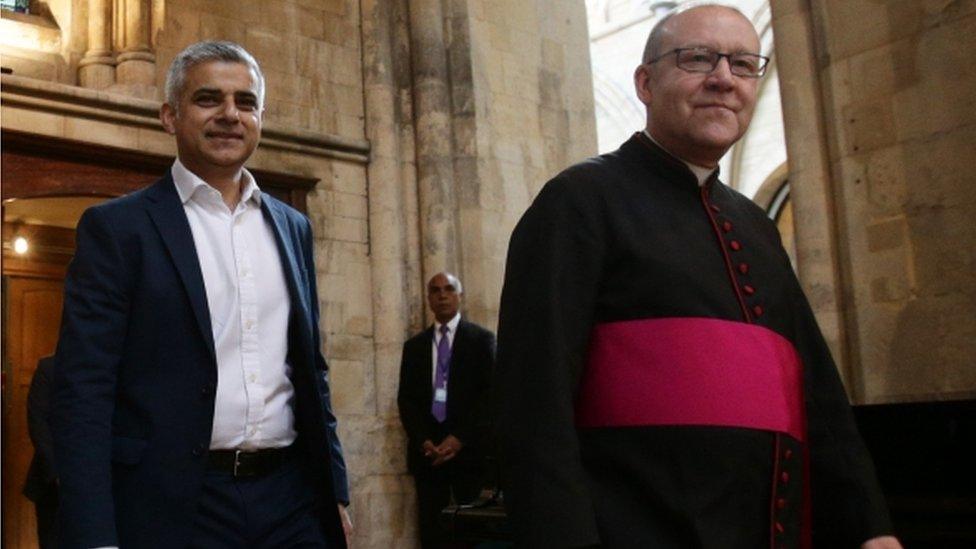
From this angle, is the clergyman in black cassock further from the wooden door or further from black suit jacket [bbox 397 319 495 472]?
the wooden door

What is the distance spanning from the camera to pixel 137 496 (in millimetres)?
2010

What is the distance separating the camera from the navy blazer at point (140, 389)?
1.93 m

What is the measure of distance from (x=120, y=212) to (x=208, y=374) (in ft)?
1.22

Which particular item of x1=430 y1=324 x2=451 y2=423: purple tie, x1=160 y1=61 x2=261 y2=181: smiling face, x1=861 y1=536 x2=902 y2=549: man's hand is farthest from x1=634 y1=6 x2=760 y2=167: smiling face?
x1=430 y1=324 x2=451 y2=423: purple tie

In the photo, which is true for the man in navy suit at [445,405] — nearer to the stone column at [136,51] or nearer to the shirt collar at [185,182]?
the stone column at [136,51]

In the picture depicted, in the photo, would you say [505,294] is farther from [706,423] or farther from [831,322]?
[831,322]

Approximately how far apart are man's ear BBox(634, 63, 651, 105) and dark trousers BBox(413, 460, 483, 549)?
4628 millimetres

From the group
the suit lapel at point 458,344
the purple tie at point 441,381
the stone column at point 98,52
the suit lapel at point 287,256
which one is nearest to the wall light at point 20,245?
the stone column at point 98,52

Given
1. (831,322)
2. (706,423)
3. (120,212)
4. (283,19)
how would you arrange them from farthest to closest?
1. (283,19)
2. (831,322)
3. (120,212)
4. (706,423)

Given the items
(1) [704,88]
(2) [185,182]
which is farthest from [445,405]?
(1) [704,88]

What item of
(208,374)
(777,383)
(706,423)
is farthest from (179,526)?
(777,383)

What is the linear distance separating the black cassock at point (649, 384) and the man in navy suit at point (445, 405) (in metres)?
4.53

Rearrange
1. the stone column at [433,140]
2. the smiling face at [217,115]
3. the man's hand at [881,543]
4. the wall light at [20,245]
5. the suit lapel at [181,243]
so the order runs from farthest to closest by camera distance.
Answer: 1. the wall light at [20,245]
2. the stone column at [433,140]
3. the smiling face at [217,115]
4. the suit lapel at [181,243]
5. the man's hand at [881,543]

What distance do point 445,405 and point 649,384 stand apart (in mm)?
4877
